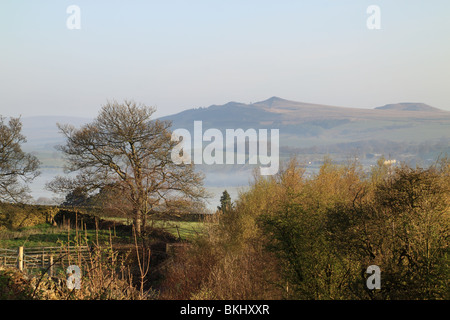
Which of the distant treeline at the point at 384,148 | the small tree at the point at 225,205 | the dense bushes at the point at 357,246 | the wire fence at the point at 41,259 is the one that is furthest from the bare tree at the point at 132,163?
the distant treeline at the point at 384,148

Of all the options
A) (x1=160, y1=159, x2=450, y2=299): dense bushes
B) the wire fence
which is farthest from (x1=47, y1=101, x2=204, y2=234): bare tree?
(x1=160, y1=159, x2=450, y2=299): dense bushes

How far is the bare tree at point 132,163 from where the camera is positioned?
33156 mm

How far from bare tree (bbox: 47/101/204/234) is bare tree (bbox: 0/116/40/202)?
10.6ft

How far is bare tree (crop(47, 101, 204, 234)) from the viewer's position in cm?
3316

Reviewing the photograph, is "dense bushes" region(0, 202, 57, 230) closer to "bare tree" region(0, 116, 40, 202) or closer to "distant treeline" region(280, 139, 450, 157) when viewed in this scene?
"bare tree" region(0, 116, 40, 202)

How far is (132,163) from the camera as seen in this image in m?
33.4

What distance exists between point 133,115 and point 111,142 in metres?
2.47

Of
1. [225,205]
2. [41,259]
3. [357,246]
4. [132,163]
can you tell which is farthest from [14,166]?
[357,246]

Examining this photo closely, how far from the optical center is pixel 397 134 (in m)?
196

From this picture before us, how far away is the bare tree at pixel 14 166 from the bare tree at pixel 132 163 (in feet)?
10.6

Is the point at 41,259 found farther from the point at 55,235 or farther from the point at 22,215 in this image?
the point at 22,215

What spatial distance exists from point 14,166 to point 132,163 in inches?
382

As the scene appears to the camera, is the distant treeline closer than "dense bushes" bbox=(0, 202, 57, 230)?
No
